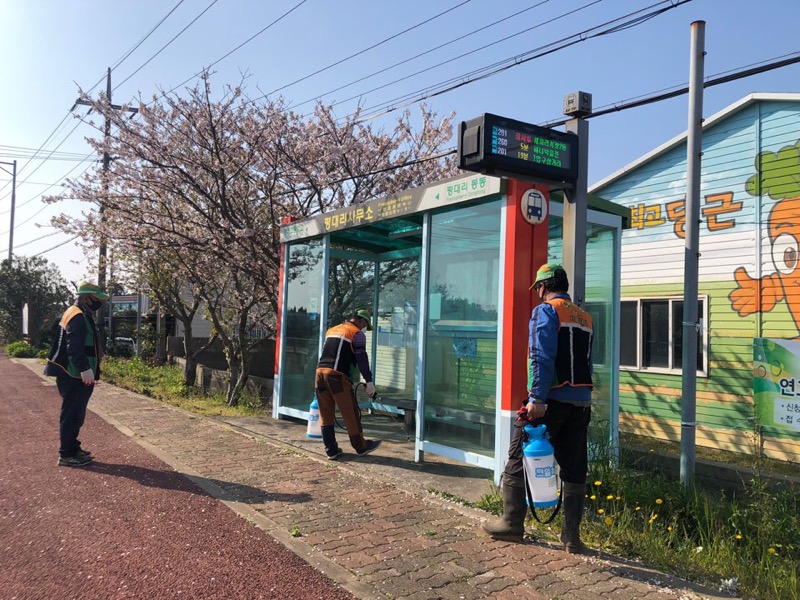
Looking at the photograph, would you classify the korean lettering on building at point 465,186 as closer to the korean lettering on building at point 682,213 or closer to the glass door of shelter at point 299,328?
the glass door of shelter at point 299,328

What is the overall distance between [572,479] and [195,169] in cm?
897

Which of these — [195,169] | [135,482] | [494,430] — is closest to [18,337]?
[195,169]

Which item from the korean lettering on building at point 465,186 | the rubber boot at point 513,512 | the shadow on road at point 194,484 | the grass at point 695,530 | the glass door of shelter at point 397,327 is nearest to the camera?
the grass at point 695,530

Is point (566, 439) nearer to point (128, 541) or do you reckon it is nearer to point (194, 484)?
point (128, 541)

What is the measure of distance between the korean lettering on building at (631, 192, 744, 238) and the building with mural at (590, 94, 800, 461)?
0.01 meters

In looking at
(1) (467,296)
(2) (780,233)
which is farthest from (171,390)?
(2) (780,233)

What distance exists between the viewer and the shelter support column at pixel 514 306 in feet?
18.5

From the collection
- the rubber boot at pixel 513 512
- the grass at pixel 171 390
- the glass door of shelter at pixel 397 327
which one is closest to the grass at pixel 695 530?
the rubber boot at pixel 513 512

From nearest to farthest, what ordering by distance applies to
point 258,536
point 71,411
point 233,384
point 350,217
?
point 258,536 → point 71,411 → point 350,217 → point 233,384

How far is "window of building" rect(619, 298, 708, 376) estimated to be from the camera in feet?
31.2

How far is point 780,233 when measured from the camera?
834 cm

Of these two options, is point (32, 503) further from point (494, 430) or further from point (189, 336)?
point (189, 336)

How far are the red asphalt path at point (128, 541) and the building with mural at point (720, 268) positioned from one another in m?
5.98

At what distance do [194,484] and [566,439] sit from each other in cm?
356
